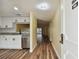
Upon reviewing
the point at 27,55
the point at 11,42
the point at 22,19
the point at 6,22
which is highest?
the point at 22,19

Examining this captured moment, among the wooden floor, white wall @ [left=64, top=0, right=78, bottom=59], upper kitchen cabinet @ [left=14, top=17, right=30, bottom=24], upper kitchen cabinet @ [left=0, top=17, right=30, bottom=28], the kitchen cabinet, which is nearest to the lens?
white wall @ [left=64, top=0, right=78, bottom=59]

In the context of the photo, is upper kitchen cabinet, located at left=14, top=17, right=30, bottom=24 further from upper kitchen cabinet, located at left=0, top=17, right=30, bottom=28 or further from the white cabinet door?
the white cabinet door

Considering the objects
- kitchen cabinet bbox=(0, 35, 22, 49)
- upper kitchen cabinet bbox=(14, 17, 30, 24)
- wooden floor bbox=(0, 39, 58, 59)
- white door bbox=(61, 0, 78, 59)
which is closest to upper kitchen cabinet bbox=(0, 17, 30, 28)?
upper kitchen cabinet bbox=(14, 17, 30, 24)

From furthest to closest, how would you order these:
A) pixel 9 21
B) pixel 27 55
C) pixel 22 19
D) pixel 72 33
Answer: pixel 9 21 → pixel 22 19 → pixel 27 55 → pixel 72 33

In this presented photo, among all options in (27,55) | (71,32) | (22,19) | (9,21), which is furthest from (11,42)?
(71,32)

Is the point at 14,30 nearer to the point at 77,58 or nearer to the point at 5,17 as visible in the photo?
the point at 5,17

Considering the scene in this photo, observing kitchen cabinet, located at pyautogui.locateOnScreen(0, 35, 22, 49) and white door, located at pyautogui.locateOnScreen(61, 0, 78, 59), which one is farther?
kitchen cabinet, located at pyautogui.locateOnScreen(0, 35, 22, 49)

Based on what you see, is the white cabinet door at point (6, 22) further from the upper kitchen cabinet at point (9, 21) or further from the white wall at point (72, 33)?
the white wall at point (72, 33)

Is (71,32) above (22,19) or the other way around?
the other way around

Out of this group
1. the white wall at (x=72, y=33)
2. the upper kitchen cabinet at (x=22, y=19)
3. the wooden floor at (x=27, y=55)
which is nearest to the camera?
the white wall at (x=72, y=33)

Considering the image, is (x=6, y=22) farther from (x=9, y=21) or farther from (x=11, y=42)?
(x=11, y=42)

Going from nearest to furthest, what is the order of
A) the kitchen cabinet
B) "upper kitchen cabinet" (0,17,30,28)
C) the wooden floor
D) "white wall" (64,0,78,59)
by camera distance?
"white wall" (64,0,78,59) → the wooden floor → the kitchen cabinet → "upper kitchen cabinet" (0,17,30,28)

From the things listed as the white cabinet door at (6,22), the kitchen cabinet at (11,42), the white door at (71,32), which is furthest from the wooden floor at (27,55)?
the white door at (71,32)

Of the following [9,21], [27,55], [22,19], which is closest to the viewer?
[27,55]
